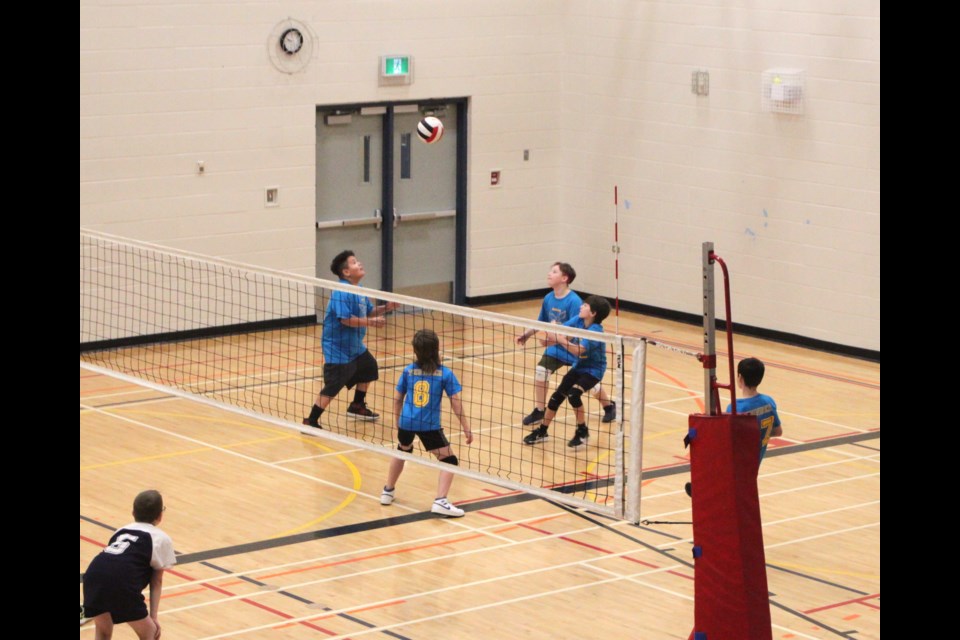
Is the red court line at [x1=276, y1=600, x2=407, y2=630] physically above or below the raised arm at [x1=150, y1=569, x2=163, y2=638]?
below

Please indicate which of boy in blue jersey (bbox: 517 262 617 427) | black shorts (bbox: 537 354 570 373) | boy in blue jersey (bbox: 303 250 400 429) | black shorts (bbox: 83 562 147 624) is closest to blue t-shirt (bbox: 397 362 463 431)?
boy in blue jersey (bbox: 303 250 400 429)

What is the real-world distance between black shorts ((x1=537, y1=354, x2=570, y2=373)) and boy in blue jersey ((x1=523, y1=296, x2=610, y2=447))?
0.29m

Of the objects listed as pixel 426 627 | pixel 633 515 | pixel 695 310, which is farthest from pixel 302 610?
pixel 695 310

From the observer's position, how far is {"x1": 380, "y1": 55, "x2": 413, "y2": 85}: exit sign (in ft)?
64.5

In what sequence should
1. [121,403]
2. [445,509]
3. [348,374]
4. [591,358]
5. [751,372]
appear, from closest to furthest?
[751,372] → [445,509] → [591,358] → [348,374] → [121,403]

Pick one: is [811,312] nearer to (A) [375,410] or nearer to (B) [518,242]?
(B) [518,242]

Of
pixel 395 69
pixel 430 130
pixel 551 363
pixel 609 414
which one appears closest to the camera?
pixel 551 363

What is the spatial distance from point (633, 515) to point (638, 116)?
38.1 feet

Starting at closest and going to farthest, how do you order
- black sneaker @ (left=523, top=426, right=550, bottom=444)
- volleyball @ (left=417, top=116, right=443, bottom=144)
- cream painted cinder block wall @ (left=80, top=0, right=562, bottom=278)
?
black sneaker @ (left=523, top=426, right=550, bottom=444) < cream painted cinder block wall @ (left=80, top=0, right=562, bottom=278) < volleyball @ (left=417, top=116, right=443, bottom=144)

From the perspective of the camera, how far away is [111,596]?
8.43 meters

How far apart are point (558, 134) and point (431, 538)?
11066 millimetres

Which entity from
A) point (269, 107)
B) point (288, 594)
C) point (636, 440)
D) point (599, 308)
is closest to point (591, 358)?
point (599, 308)

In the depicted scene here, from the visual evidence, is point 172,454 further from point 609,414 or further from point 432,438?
point 609,414

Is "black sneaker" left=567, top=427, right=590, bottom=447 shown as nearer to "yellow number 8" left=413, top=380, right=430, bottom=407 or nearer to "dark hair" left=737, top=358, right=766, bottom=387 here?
"yellow number 8" left=413, top=380, right=430, bottom=407
